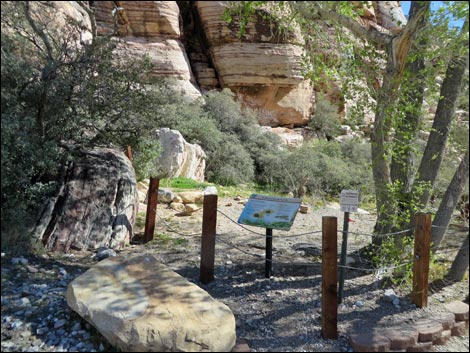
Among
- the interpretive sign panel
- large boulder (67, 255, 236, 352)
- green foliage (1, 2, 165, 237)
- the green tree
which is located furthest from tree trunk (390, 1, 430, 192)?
green foliage (1, 2, 165, 237)

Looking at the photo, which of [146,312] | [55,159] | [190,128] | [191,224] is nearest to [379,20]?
[190,128]

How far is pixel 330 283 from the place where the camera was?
358 cm

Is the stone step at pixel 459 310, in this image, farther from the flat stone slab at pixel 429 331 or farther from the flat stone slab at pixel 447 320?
the flat stone slab at pixel 429 331

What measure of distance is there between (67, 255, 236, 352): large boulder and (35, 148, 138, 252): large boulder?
5.93ft

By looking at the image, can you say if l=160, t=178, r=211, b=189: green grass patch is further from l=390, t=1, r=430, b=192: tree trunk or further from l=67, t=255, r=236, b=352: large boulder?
l=67, t=255, r=236, b=352: large boulder

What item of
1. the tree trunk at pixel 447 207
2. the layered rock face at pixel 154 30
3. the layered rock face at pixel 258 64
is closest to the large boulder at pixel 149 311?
the tree trunk at pixel 447 207

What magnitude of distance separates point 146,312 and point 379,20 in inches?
992

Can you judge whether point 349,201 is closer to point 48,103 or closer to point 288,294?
point 288,294

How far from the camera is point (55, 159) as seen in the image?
226 inches

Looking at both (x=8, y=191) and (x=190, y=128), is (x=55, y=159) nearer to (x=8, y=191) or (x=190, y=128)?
(x=8, y=191)

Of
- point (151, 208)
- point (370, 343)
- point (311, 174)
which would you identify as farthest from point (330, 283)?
point (311, 174)

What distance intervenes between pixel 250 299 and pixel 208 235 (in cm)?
87

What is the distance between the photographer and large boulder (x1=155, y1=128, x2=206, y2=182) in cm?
1155

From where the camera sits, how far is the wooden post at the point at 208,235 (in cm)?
462
